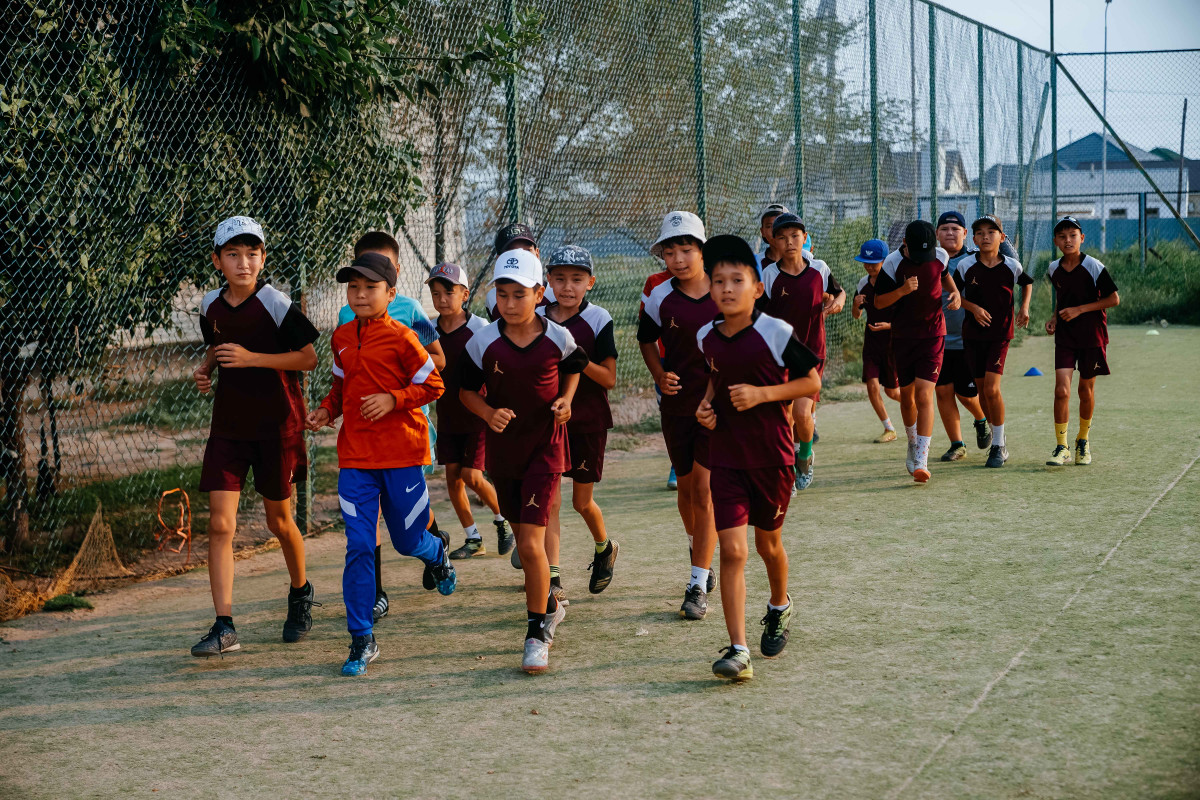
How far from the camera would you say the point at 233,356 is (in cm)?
479

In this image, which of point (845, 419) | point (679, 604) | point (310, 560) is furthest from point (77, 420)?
point (845, 419)

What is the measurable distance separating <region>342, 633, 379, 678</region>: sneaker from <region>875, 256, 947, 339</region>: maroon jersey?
4760 millimetres

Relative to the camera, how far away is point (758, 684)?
4.18 meters

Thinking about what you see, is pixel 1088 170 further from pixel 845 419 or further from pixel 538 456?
pixel 538 456

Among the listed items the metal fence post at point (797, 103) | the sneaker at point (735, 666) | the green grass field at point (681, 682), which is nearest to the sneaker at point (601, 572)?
the green grass field at point (681, 682)

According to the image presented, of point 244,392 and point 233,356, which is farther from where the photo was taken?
point 244,392

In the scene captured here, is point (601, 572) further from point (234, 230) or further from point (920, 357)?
point (920, 357)

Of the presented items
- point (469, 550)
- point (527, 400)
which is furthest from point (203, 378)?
point (469, 550)

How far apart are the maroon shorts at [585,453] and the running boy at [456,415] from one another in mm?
676

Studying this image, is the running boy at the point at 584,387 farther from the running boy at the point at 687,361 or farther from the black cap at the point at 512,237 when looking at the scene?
the black cap at the point at 512,237

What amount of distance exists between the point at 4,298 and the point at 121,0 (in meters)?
1.75

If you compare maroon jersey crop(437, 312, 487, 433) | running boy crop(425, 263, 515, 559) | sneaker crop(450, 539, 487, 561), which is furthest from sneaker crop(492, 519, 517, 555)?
maroon jersey crop(437, 312, 487, 433)

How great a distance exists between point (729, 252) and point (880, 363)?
5333 mm

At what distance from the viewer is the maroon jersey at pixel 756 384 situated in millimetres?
4328
